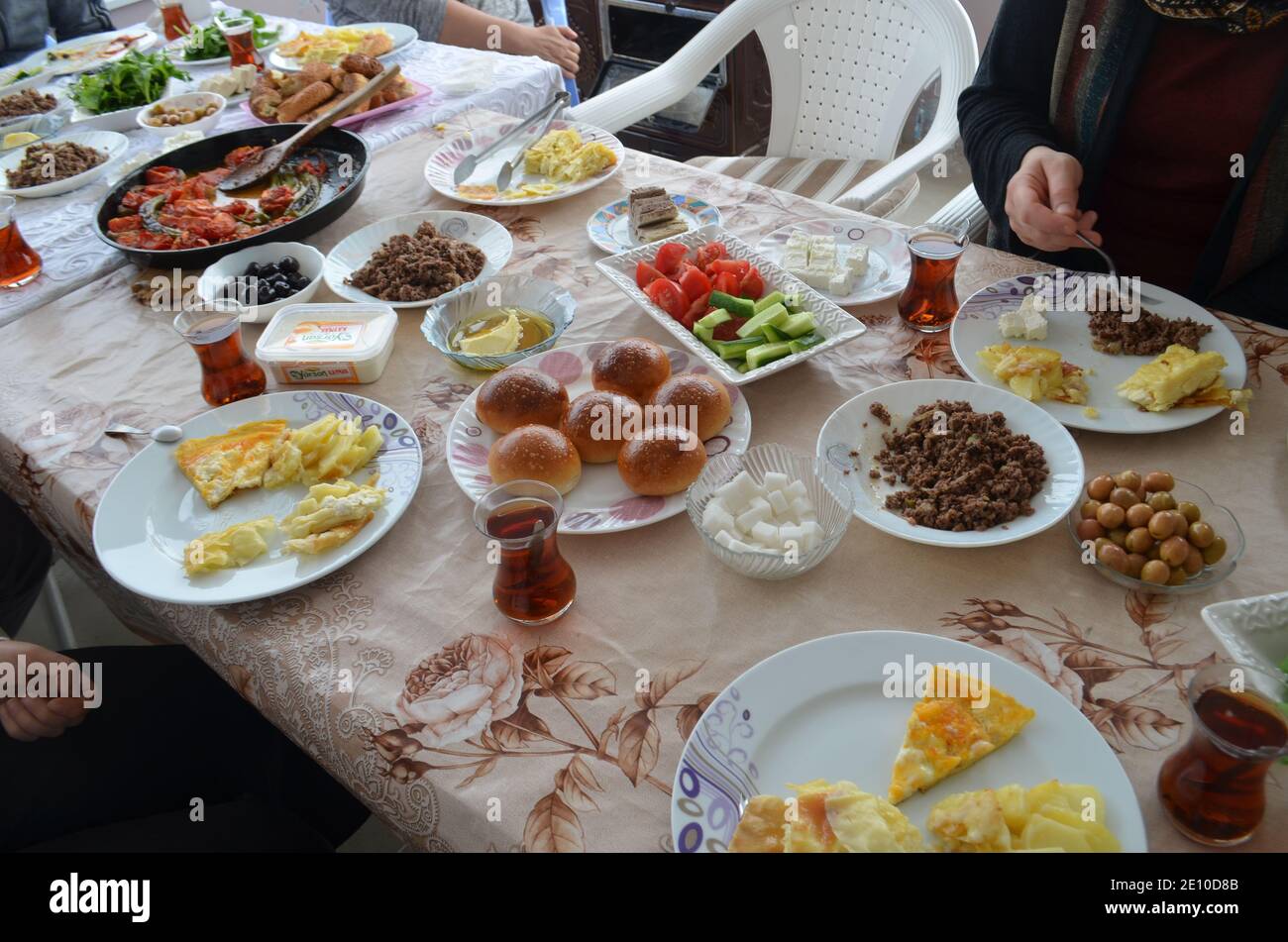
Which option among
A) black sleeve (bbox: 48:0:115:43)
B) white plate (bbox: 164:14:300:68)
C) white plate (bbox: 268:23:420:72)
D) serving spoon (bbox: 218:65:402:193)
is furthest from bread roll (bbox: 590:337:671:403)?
black sleeve (bbox: 48:0:115:43)

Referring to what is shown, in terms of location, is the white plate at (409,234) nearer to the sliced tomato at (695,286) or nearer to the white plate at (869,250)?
the sliced tomato at (695,286)

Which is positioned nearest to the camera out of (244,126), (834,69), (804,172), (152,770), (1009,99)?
(152,770)

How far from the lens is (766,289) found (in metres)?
1.55

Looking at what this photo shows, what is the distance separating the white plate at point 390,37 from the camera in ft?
8.62

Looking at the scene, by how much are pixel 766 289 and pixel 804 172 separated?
1.34m

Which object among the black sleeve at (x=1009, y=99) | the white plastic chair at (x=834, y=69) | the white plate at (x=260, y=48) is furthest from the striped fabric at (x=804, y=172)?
the white plate at (x=260, y=48)

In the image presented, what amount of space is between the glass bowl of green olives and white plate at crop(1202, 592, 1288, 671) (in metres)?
0.13

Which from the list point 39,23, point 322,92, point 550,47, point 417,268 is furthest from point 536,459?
point 39,23

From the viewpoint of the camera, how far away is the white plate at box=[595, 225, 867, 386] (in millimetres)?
1345

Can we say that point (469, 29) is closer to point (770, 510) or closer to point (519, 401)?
point (519, 401)

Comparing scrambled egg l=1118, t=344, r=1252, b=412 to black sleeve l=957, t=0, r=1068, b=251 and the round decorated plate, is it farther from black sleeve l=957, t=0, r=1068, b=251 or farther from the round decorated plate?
the round decorated plate

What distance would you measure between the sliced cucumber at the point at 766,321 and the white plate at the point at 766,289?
6cm
